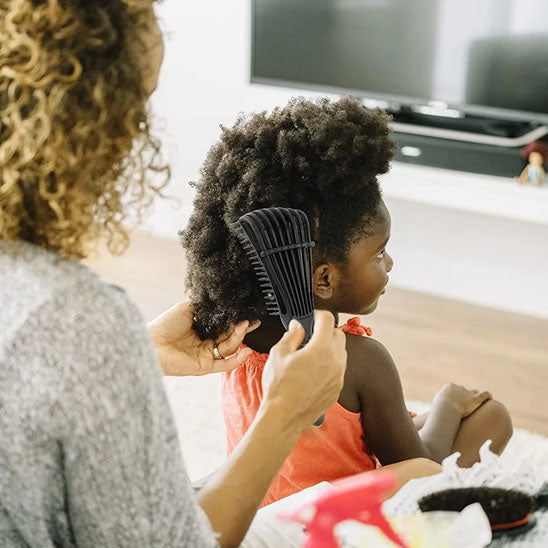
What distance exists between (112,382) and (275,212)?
1.35 ft

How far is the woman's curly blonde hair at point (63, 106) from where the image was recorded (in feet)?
2.28

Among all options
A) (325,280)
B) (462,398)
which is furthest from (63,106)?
(462,398)

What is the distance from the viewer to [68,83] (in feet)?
2.31

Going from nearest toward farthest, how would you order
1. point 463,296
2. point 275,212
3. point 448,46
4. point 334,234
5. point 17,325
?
point 17,325 → point 275,212 → point 334,234 → point 448,46 → point 463,296

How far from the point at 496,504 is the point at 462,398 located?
48 centimetres

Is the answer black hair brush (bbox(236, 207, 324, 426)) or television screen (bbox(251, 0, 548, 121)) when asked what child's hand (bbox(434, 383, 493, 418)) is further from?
television screen (bbox(251, 0, 548, 121))

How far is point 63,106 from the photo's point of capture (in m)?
0.71

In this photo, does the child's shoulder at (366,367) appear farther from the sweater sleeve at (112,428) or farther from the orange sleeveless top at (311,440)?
the sweater sleeve at (112,428)

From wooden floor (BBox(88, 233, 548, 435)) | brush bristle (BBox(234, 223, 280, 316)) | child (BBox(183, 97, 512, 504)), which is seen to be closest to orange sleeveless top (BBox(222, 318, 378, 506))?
child (BBox(183, 97, 512, 504))

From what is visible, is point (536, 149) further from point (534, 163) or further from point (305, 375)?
point (305, 375)

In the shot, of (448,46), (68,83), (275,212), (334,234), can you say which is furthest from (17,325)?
(448,46)

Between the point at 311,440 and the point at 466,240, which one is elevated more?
the point at 311,440

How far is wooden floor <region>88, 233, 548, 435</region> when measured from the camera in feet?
7.15

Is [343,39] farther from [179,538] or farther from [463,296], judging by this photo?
[179,538]
